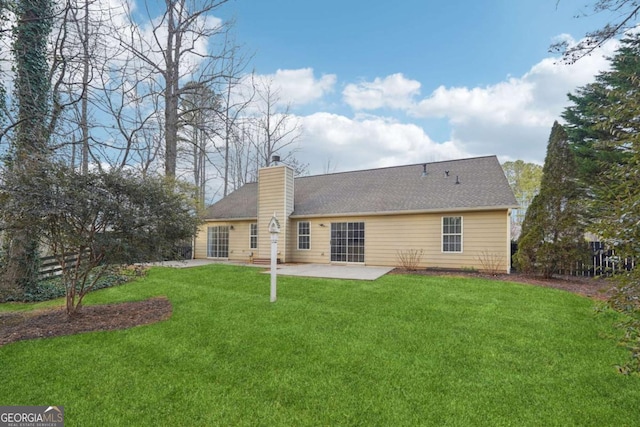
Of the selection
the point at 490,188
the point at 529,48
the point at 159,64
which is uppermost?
the point at 159,64

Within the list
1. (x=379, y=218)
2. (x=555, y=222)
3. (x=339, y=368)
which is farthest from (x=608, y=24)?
(x=379, y=218)

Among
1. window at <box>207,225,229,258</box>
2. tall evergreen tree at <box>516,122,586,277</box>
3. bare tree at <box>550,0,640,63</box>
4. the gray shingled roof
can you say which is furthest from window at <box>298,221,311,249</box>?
bare tree at <box>550,0,640,63</box>

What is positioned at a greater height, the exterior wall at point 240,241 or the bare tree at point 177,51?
the bare tree at point 177,51

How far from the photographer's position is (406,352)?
385 cm

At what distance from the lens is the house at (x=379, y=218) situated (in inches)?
408

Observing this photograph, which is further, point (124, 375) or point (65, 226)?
point (65, 226)

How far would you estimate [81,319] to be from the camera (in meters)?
5.34

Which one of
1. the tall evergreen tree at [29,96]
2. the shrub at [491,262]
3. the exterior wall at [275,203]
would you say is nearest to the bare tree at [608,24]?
the shrub at [491,262]

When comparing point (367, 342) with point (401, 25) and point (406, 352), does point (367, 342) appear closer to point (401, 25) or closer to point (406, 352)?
point (406, 352)

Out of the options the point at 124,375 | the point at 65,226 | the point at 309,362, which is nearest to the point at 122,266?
the point at 65,226

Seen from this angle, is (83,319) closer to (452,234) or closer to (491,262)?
(452,234)

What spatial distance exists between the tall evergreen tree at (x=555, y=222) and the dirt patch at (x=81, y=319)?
9.85 m

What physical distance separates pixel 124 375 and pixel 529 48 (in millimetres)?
12503

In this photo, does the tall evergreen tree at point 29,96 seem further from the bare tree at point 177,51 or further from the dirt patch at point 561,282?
the dirt patch at point 561,282
